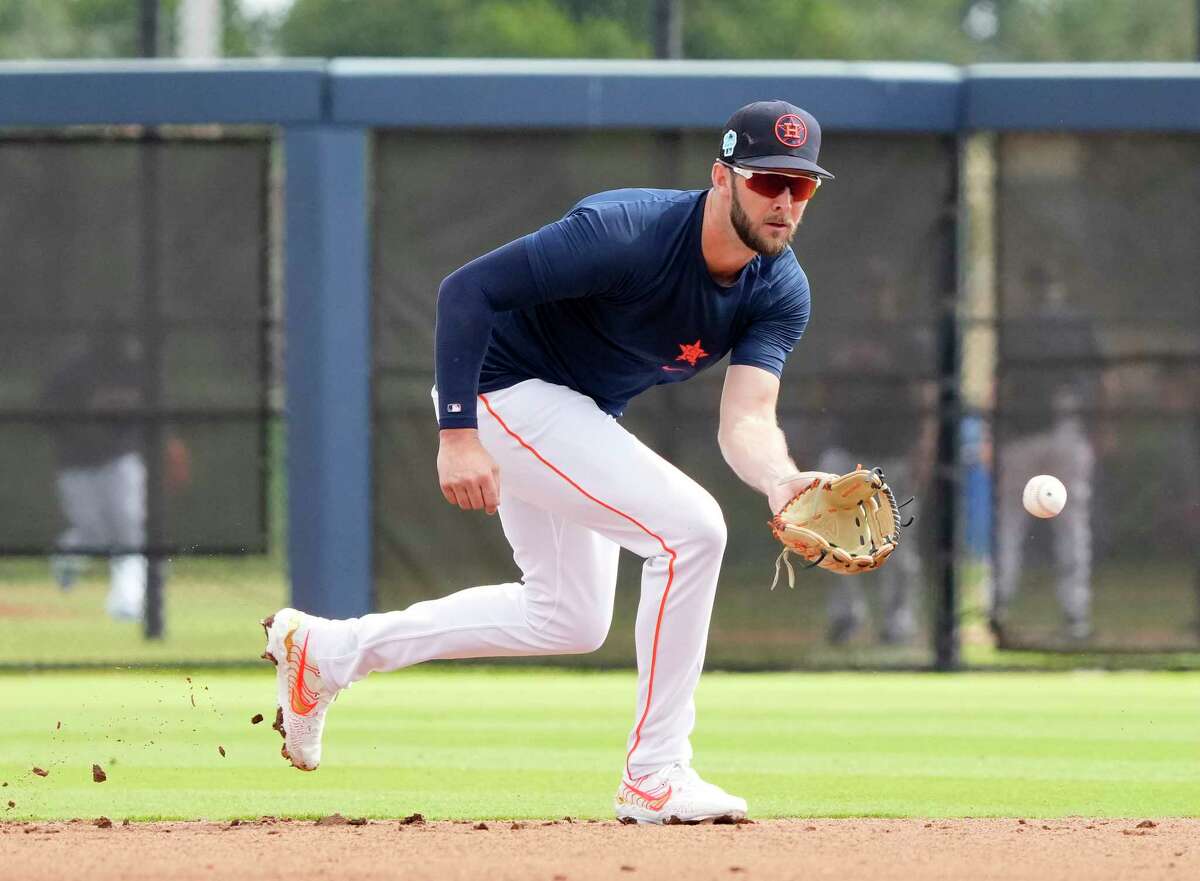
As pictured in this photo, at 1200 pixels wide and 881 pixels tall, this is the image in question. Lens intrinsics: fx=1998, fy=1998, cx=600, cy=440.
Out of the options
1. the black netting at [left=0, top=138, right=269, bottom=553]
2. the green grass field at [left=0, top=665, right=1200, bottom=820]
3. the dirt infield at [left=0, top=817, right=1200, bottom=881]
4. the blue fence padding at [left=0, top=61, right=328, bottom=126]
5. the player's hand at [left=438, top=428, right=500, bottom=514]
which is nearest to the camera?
the dirt infield at [left=0, top=817, right=1200, bottom=881]

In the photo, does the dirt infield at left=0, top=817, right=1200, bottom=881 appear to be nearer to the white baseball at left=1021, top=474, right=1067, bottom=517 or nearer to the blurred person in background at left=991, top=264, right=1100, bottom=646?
the white baseball at left=1021, top=474, right=1067, bottom=517

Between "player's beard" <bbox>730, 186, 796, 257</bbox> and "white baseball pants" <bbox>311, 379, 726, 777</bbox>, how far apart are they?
2.06 ft

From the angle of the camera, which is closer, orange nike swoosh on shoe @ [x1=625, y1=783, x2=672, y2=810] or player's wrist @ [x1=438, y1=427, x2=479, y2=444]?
player's wrist @ [x1=438, y1=427, x2=479, y2=444]

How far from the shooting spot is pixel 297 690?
5.62m

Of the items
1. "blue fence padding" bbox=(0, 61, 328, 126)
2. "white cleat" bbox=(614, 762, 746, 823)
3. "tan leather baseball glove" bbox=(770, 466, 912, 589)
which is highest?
"blue fence padding" bbox=(0, 61, 328, 126)

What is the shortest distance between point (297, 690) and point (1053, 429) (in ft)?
17.0

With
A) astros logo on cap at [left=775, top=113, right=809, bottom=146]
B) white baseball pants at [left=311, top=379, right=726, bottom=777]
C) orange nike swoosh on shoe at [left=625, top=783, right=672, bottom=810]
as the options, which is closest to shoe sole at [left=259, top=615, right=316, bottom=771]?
white baseball pants at [left=311, top=379, right=726, bottom=777]

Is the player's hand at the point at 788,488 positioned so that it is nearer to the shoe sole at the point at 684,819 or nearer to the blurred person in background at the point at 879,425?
the shoe sole at the point at 684,819

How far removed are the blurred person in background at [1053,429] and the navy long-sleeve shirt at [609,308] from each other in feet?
14.6

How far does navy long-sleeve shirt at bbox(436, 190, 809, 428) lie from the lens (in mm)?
5012

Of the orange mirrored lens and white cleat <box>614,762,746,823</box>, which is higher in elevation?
the orange mirrored lens

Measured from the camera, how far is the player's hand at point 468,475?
4.96 metres

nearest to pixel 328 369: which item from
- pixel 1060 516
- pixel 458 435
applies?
pixel 1060 516

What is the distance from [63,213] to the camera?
31.9ft
